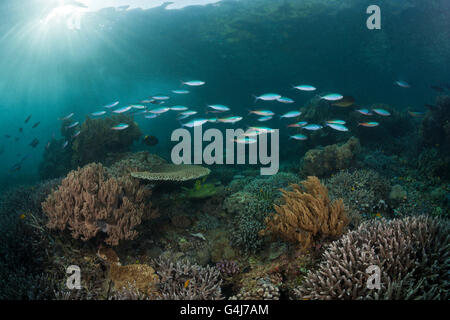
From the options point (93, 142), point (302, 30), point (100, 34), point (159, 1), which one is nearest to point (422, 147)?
point (93, 142)

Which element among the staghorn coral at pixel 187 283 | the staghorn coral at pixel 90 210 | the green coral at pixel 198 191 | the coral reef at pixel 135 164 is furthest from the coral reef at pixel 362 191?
the coral reef at pixel 135 164

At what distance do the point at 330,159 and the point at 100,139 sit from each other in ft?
36.0

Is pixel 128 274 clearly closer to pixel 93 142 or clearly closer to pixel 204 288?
pixel 204 288

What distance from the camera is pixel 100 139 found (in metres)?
11.1

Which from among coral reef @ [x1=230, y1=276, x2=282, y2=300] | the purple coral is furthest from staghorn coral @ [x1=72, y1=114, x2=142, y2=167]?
coral reef @ [x1=230, y1=276, x2=282, y2=300]

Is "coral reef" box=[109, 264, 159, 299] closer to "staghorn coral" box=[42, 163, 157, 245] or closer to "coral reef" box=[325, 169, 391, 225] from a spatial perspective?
"staghorn coral" box=[42, 163, 157, 245]

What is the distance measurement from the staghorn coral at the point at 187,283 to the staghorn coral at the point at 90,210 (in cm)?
131

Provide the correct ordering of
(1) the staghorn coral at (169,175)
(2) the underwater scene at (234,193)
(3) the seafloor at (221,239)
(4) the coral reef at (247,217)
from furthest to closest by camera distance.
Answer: (1) the staghorn coral at (169,175) < (4) the coral reef at (247,217) < (2) the underwater scene at (234,193) < (3) the seafloor at (221,239)

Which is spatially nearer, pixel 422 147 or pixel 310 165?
pixel 310 165

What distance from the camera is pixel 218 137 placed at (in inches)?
791

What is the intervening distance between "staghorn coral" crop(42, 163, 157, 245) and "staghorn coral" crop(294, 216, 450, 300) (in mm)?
3605

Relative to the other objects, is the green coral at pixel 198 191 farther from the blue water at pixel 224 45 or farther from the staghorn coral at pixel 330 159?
the blue water at pixel 224 45

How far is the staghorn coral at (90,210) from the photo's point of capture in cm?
443
